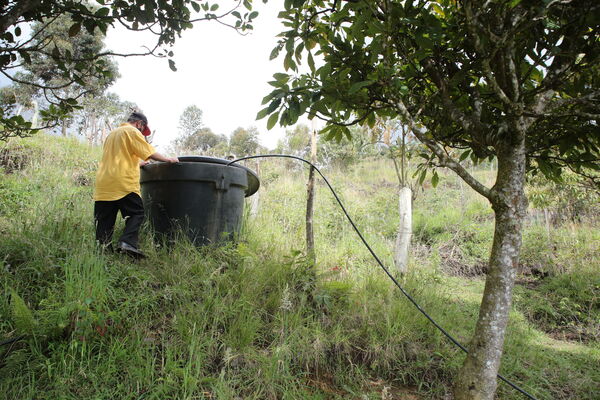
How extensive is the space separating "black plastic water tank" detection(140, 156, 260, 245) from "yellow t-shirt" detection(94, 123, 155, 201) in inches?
8.5

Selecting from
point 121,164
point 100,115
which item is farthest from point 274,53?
point 100,115

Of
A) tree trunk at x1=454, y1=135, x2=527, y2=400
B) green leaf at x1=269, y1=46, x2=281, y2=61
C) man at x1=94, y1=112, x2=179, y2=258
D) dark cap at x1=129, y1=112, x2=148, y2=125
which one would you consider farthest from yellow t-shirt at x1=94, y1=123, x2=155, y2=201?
tree trunk at x1=454, y1=135, x2=527, y2=400

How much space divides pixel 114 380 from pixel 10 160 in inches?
216

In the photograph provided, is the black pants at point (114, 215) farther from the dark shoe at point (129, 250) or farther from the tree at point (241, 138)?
the tree at point (241, 138)

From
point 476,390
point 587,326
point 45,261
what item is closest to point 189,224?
Answer: point 45,261

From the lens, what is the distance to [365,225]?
6242 millimetres

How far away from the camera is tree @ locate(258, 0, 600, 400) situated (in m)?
1.48

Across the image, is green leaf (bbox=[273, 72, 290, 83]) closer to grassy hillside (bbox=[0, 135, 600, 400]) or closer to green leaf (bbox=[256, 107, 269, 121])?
green leaf (bbox=[256, 107, 269, 121])

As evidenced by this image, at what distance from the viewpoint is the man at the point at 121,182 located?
9.81 ft

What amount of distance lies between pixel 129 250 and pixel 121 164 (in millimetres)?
751

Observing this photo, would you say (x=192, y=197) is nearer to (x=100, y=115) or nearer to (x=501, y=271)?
(x=501, y=271)

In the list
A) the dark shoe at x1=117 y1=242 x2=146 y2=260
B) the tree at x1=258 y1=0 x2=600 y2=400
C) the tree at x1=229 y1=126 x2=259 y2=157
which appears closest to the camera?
the tree at x1=258 y1=0 x2=600 y2=400

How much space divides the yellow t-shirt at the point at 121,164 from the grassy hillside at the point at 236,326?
401mm

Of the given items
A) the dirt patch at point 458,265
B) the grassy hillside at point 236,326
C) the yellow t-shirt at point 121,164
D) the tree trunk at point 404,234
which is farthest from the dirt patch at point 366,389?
the dirt patch at point 458,265
